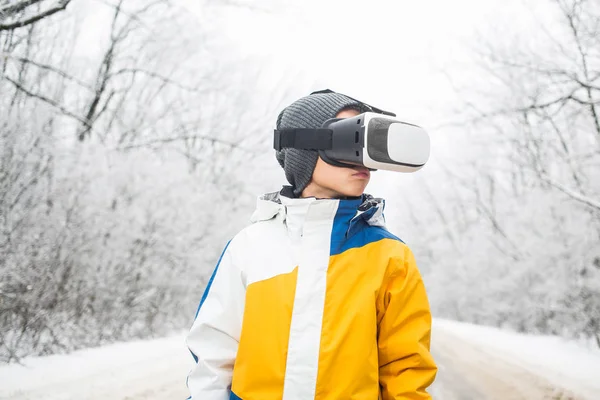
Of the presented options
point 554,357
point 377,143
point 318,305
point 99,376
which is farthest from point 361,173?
point 554,357

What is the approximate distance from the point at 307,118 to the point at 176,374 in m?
4.33

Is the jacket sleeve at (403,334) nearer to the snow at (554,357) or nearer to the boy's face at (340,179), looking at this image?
the boy's face at (340,179)

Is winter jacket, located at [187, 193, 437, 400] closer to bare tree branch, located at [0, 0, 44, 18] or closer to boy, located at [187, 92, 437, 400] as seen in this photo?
boy, located at [187, 92, 437, 400]

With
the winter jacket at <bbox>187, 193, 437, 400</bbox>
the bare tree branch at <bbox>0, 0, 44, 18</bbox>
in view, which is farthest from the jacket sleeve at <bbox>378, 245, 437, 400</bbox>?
the bare tree branch at <bbox>0, 0, 44, 18</bbox>

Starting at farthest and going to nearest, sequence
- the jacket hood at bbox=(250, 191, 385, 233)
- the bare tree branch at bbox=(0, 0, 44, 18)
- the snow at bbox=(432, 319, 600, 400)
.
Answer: the snow at bbox=(432, 319, 600, 400)
the bare tree branch at bbox=(0, 0, 44, 18)
the jacket hood at bbox=(250, 191, 385, 233)

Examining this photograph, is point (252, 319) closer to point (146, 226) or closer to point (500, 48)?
point (500, 48)

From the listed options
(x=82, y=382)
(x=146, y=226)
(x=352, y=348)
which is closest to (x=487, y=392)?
(x=82, y=382)

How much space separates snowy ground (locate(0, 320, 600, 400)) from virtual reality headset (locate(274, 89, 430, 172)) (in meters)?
3.38

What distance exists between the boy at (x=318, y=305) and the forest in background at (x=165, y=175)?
344 centimetres

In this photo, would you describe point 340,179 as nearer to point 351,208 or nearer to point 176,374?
point 351,208

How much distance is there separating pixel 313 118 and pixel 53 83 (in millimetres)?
9785

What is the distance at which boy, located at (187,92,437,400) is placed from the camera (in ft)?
3.83

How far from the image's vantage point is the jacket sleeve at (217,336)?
125cm

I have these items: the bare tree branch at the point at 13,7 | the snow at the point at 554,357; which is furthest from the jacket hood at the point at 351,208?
the snow at the point at 554,357
